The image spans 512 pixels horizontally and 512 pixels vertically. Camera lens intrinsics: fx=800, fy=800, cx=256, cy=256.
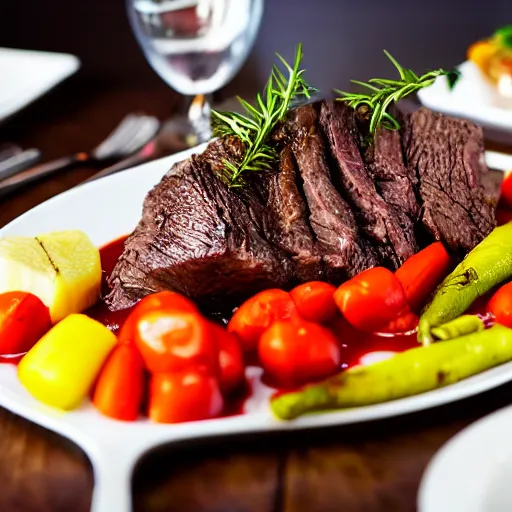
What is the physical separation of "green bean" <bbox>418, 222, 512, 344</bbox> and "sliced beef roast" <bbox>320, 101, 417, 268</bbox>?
235 millimetres

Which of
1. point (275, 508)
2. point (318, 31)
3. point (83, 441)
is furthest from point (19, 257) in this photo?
point (318, 31)

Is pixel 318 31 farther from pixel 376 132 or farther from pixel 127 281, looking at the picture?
pixel 127 281

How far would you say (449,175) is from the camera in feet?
11.3

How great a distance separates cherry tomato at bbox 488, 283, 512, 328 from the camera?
2830 millimetres

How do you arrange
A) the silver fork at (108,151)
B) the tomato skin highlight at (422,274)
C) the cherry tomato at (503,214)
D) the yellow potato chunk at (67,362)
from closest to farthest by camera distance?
the yellow potato chunk at (67,362) → the tomato skin highlight at (422,274) → the cherry tomato at (503,214) → the silver fork at (108,151)

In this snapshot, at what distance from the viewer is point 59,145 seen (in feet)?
16.7

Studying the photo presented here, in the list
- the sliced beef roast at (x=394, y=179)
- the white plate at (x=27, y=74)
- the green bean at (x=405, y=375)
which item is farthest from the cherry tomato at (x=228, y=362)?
the white plate at (x=27, y=74)

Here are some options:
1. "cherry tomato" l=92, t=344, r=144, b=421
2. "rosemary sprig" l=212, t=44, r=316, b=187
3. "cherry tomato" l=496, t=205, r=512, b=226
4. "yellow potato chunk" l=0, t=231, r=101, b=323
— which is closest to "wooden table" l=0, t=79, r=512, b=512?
"cherry tomato" l=92, t=344, r=144, b=421

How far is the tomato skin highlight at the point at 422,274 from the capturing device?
9.77ft

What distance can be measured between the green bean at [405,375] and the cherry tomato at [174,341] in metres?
0.26

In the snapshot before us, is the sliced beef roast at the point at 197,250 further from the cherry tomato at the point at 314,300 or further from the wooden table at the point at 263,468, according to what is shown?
the wooden table at the point at 263,468

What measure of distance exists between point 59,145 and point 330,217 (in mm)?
2612

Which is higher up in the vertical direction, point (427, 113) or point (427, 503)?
point (427, 113)

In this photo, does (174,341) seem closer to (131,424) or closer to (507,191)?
(131,424)
